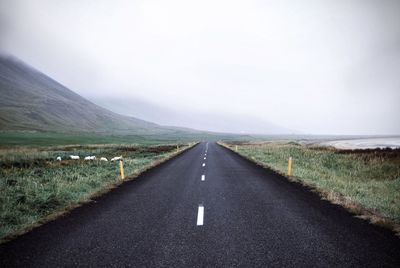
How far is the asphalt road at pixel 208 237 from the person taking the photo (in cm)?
557

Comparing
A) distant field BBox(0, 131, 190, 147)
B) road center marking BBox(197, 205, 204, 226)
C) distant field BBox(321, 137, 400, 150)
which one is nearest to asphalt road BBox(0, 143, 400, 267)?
road center marking BBox(197, 205, 204, 226)

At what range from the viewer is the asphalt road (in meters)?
5.57

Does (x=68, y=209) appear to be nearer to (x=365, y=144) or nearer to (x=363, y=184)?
(x=363, y=184)

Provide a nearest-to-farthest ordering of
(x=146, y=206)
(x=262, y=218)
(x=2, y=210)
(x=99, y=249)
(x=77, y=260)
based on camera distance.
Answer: (x=77, y=260) < (x=99, y=249) < (x=262, y=218) < (x=2, y=210) < (x=146, y=206)

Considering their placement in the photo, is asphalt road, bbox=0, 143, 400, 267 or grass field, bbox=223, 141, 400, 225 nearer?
asphalt road, bbox=0, 143, 400, 267

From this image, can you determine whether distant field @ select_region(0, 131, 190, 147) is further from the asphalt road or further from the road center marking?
the road center marking

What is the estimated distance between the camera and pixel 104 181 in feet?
53.0

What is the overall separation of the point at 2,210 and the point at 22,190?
3507mm

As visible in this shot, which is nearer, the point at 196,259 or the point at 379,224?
the point at 196,259

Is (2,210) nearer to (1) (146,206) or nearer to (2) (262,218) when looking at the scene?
(1) (146,206)

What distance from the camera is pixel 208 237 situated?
6777mm

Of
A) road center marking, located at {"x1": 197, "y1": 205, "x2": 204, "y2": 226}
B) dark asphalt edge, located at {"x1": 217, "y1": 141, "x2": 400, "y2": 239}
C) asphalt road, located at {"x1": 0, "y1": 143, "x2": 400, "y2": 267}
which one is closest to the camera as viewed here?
asphalt road, located at {"x1": 0, "y1": 143, "x2": 400, "y2": 267}

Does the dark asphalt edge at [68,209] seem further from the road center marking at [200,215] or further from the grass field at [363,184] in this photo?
the grass field at [363,184]

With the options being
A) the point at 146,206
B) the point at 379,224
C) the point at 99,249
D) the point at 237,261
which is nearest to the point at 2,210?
the point at 146,206
